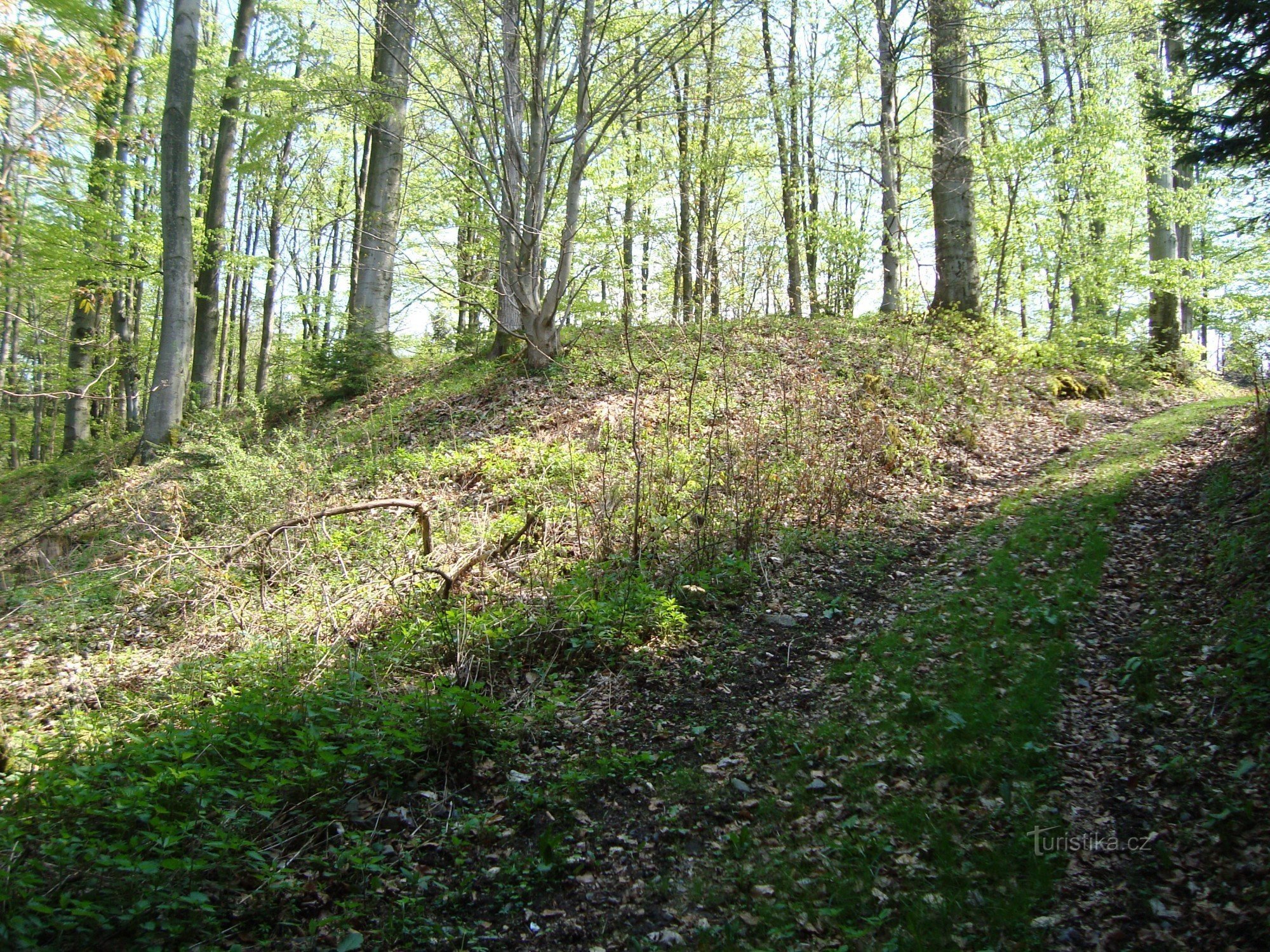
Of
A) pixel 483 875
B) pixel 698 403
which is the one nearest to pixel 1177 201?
pixel 698 403

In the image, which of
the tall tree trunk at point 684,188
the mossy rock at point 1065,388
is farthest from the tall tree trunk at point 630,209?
the mossy rock at point 1065,388

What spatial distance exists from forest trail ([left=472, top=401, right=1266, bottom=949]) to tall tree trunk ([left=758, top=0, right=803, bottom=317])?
11.5 m

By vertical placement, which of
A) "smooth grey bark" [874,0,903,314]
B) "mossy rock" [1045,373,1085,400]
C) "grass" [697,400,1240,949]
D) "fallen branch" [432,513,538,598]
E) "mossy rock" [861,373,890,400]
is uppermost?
"smooth grey bark" [874,0,903,314]

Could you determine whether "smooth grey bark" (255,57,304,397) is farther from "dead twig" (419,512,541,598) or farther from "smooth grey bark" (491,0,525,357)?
"dead twig" (419,512,541,598)

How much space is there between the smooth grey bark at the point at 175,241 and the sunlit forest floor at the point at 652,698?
354cm

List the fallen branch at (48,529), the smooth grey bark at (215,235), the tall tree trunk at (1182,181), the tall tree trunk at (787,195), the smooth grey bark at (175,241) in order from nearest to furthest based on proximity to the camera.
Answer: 1. the fallen branch at (48,529)
2. the smooth grey bark at (175,241)
3. the tall tree trunk at (1182,181)
4. the smooth grey bark at (215,235)
5. the tall tree trunk at (787,195)

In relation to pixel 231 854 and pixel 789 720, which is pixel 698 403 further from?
pixel 231 854

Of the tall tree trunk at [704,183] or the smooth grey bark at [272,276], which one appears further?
the smooth grey bark at [272,276]

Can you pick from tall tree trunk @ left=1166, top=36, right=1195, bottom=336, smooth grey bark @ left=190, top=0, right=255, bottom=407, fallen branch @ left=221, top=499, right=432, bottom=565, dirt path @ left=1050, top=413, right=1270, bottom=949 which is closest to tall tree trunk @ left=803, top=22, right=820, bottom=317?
tall tree trunk @ left=1166, top=36, right=1195, bottom=336

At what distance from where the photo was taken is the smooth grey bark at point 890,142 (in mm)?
14594

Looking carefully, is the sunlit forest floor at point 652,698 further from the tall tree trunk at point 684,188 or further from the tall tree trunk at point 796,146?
the tall tree trunk at point 796,146

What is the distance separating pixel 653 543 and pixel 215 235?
14152mm

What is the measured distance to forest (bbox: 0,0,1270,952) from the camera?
333 centimetres

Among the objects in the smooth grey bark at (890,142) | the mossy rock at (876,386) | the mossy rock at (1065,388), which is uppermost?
the smooth grey bark at (890,142)
